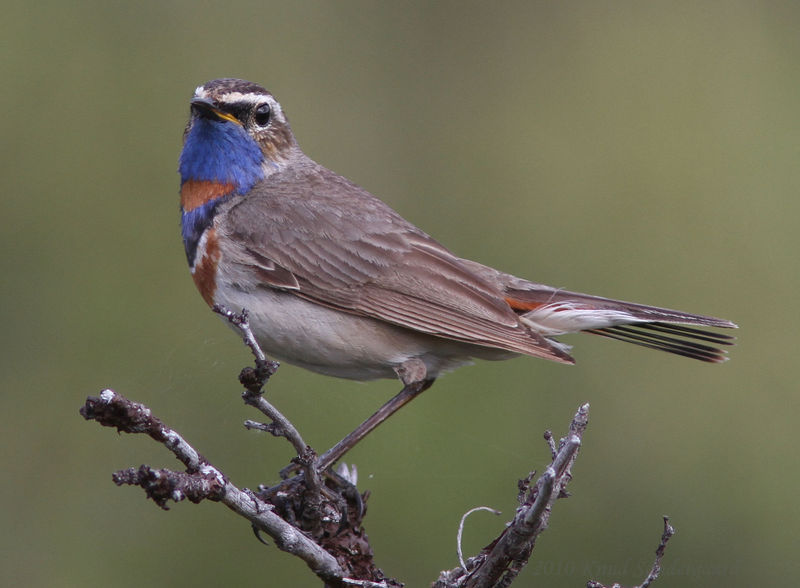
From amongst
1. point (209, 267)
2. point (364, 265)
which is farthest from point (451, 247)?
point (209, 267)

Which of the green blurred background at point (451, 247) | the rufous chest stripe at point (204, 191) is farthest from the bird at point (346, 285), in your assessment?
the green blurred background at point (451, 247)

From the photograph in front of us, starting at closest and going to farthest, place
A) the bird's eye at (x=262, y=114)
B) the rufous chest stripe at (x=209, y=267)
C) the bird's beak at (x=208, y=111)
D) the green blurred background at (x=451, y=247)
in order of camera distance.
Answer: the rufous chest stripe at (x=209, y=267) → the bird's beak at (x=208, y=111) → the bird's eye at (x=262, y=114) → the green blurred background at (x=451, y=247)

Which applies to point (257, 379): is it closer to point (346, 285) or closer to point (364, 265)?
point (346, 285)

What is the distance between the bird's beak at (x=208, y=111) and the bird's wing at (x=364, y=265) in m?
0.39

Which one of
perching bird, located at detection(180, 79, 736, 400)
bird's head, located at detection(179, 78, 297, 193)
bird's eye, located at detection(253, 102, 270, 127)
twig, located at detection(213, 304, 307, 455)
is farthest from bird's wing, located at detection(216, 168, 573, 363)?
twig, located at detection(213, 304, 307, 455)

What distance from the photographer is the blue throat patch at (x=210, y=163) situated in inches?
247

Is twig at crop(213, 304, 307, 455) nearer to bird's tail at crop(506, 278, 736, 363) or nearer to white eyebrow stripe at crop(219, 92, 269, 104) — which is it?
bird's tail at crop(506, 278, 736, 363)

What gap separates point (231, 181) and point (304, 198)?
0.37 m

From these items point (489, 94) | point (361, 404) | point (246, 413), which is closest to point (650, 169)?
point (489, 94)

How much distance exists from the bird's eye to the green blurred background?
139cm

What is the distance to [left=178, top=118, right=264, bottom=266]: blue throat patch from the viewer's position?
247 inches

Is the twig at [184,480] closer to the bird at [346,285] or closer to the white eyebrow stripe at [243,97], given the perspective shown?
the bird at [346,285]

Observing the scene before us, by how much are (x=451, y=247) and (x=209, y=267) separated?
2535 mm

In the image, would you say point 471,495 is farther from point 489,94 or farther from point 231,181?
point 489,94
